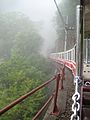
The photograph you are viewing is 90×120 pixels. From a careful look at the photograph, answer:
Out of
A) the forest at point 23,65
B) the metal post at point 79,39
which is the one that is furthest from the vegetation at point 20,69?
the metal post at point 79,39

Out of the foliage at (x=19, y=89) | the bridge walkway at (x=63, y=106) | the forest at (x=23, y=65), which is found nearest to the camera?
the bridge walkway at (x=63, y=106)

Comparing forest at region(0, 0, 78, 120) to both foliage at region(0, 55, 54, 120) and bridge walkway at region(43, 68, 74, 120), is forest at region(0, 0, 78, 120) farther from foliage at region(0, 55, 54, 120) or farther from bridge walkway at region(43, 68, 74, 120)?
bridge walkway at region(43, 68, 74, 120)

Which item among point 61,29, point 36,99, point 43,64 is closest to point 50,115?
point 36,99

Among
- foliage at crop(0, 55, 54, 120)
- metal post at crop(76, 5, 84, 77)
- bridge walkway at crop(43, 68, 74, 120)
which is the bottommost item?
foliage at crop(0, 55, 54, 120)

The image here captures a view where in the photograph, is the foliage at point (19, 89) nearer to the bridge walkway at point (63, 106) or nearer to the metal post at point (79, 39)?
the bridge walkway at point (63, 106)

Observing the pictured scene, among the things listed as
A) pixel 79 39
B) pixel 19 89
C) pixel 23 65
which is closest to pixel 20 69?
pixel 23 65

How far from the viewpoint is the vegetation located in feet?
58.9

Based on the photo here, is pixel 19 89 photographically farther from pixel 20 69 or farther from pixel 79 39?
pixel 79 39

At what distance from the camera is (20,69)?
3494 centimetres

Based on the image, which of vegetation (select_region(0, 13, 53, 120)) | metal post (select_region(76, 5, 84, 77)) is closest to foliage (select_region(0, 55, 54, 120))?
vegetation (select_region(0, 13, 53, 120))

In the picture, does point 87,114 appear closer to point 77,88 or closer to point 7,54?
point 77,88

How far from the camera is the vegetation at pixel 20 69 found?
18.0 metres

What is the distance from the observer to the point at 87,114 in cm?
421

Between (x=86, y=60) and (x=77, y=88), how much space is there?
10.9 feet
